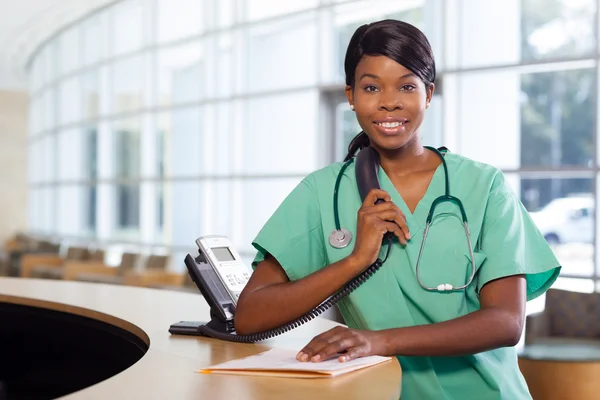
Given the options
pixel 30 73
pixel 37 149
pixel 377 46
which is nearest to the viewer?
pixel 377 46

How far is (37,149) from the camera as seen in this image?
14523 mm

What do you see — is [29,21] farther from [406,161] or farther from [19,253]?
[406,161]

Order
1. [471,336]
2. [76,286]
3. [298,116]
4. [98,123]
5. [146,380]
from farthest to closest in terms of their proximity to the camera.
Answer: [98,123], [298,116], [76,286], [471,336], [146,380]

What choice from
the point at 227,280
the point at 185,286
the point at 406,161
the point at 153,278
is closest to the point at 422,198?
the point at 406,161

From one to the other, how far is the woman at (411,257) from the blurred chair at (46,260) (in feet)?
27.0

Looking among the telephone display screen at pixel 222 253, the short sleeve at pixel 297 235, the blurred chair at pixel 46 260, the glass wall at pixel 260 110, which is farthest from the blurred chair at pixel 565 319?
the blurred chair at pixel 46 260

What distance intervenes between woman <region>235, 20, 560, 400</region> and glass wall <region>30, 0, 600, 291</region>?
13.2 ft

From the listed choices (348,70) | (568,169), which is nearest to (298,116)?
(568,169)

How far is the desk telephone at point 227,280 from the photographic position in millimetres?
1724

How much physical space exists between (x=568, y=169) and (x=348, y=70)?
13.6 ft

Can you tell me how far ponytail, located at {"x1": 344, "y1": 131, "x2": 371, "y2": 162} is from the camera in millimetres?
1876

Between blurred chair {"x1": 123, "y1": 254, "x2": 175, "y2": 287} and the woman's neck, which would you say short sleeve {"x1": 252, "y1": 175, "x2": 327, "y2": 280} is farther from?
blurred chair {"x1": 123, "y1": 254, "x2": 175, "y2": 287}

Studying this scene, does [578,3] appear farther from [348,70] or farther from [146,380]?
[146,380]

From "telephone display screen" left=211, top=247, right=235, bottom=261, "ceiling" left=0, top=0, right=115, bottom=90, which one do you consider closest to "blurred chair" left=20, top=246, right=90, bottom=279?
"ceiling" left=0, top=0, right=115, bottom=90
